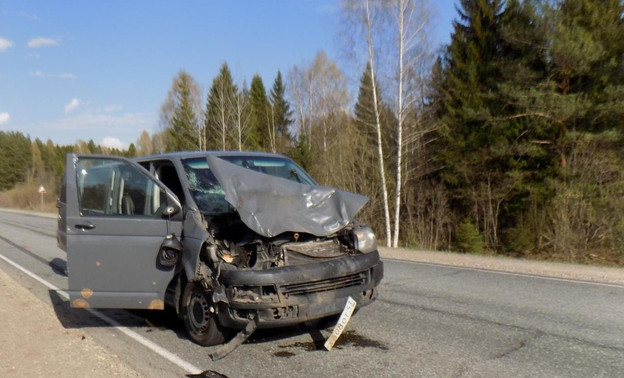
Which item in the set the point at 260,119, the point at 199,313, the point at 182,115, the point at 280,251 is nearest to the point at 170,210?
the point at 199,313

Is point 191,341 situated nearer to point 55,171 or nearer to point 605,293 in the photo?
point 605,293

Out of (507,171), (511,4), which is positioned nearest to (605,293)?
(507,171)

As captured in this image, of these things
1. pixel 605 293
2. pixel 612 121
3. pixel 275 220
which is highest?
pixel 612 121

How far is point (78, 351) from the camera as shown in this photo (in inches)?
209

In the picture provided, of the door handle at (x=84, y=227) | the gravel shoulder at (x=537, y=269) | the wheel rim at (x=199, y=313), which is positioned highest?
the door handle at (x=84, y=227)

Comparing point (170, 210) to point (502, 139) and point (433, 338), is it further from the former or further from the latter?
point (502, 139)

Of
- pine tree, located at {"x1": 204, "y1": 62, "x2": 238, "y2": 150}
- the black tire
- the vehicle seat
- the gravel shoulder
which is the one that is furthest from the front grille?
pine tree, located at {"x1": 204, "y1": 62, "x2": 238, "y2": 150}

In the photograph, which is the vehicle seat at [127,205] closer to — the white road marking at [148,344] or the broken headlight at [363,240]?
the white road marking at [148,344]

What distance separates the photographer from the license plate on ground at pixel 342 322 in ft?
16.6

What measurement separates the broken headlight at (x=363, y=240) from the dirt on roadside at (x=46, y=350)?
252 cm

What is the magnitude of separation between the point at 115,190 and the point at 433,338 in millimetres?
4059

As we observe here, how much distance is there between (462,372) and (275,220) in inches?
87.4

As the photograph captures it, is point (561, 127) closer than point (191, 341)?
No

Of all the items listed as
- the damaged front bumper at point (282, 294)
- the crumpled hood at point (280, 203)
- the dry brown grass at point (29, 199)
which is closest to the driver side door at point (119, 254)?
the crumpled hood at point (280, 203)
